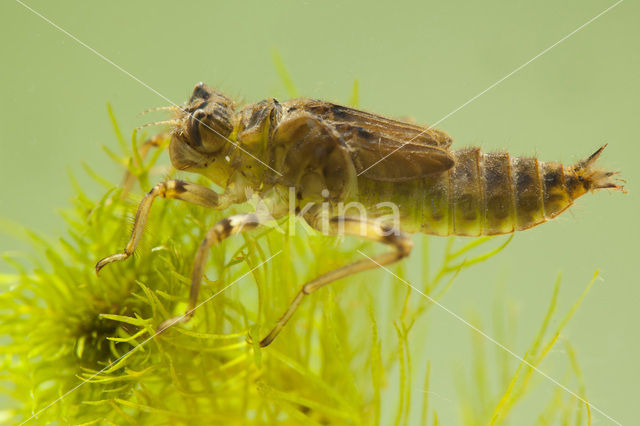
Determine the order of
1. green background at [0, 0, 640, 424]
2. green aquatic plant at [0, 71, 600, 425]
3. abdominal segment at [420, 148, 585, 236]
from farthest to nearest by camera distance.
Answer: green background at [0, 0, 640, 424] → abdominal segment at [420, 148, 585, 236] → green aquatic plant at [0, 71, 600, 425]

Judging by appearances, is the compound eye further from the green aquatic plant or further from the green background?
the green aquatic plant

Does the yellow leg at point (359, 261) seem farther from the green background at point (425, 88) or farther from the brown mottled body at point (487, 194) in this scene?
the green background at point (425, 88)

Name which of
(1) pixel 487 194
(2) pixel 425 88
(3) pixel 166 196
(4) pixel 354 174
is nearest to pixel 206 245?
(3) pixel 166 196

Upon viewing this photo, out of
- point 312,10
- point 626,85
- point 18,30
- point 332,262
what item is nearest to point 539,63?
point 626,85

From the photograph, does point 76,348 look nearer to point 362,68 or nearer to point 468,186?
point 468,186

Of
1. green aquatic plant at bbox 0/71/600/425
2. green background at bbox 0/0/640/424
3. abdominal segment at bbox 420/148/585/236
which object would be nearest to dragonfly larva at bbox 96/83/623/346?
abdominal segment at bbox 420/148/585/236

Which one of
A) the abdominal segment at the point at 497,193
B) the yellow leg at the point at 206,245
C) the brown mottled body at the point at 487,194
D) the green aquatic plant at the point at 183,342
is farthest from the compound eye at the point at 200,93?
the abdominal segment at the point at 497,193
